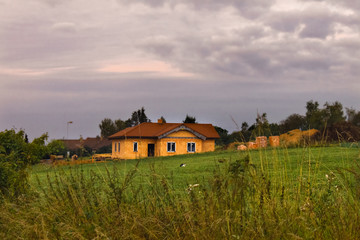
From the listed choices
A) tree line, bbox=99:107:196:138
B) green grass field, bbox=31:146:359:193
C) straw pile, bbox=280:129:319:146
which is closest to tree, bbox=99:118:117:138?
tree line, bbox=99:107:196:138

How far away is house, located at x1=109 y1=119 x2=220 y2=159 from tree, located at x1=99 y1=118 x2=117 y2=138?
96.2 ft

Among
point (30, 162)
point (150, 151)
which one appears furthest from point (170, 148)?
point (30, 162)

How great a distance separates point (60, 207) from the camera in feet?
20.0

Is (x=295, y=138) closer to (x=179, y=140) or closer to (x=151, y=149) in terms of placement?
(x=179, y=140)

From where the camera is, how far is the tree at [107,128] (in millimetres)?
71662

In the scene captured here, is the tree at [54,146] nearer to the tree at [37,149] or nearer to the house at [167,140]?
the tree at [37,149]

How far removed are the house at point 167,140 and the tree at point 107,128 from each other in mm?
29330

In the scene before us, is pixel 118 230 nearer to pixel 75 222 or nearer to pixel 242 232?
pixel 75 222

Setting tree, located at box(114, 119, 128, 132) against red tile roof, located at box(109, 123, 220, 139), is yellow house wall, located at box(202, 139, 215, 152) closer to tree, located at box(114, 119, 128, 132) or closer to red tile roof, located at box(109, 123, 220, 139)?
red tile roof, located at box(109, 123, 220, 139)

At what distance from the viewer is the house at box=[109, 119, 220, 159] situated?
131 feet

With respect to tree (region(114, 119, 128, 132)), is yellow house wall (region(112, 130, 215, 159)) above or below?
below

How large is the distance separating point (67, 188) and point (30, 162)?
10.3 ft

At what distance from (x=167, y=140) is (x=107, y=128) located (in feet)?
112

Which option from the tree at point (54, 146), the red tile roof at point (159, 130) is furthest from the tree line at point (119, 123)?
the tree at point (54, 146)
